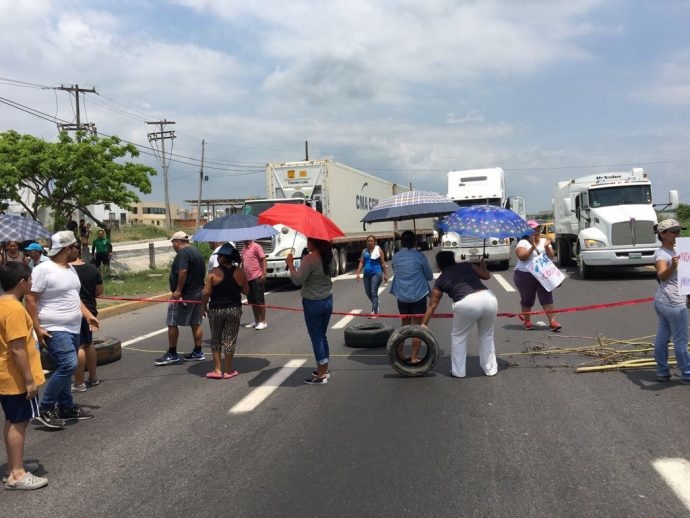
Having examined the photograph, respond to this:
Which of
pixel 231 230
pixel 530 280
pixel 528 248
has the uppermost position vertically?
pixel 231 230

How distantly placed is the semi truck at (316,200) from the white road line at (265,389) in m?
7.86

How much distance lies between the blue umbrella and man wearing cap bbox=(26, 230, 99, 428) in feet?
5.56

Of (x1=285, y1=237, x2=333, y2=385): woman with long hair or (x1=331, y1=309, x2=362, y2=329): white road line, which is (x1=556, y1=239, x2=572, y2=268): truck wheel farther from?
(x1=285, y1=237, x2=333, y2=385): woman with long hair

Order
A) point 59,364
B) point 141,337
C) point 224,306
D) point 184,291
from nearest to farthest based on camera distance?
point 59,364, point 224,306, point 184,291, point 141,337

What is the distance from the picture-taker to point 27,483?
4.03 metres

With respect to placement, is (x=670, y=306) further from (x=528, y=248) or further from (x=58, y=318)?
(x=58, y=318)

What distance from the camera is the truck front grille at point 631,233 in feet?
52.5

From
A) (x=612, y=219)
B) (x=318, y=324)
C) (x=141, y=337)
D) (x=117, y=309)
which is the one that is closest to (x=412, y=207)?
(x=318, y=324)

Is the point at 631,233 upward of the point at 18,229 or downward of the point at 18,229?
downward

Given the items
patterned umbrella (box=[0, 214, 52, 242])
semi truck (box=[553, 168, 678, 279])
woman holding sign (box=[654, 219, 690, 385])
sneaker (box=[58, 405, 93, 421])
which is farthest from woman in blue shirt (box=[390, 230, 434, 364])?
semi truck (box=[553, 168, 678, 279])

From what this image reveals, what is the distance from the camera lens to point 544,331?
30.6 feet

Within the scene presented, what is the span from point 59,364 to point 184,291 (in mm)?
2725

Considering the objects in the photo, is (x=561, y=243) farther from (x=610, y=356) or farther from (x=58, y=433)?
(x=58, y=433)

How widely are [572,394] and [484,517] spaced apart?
9.24 feet
